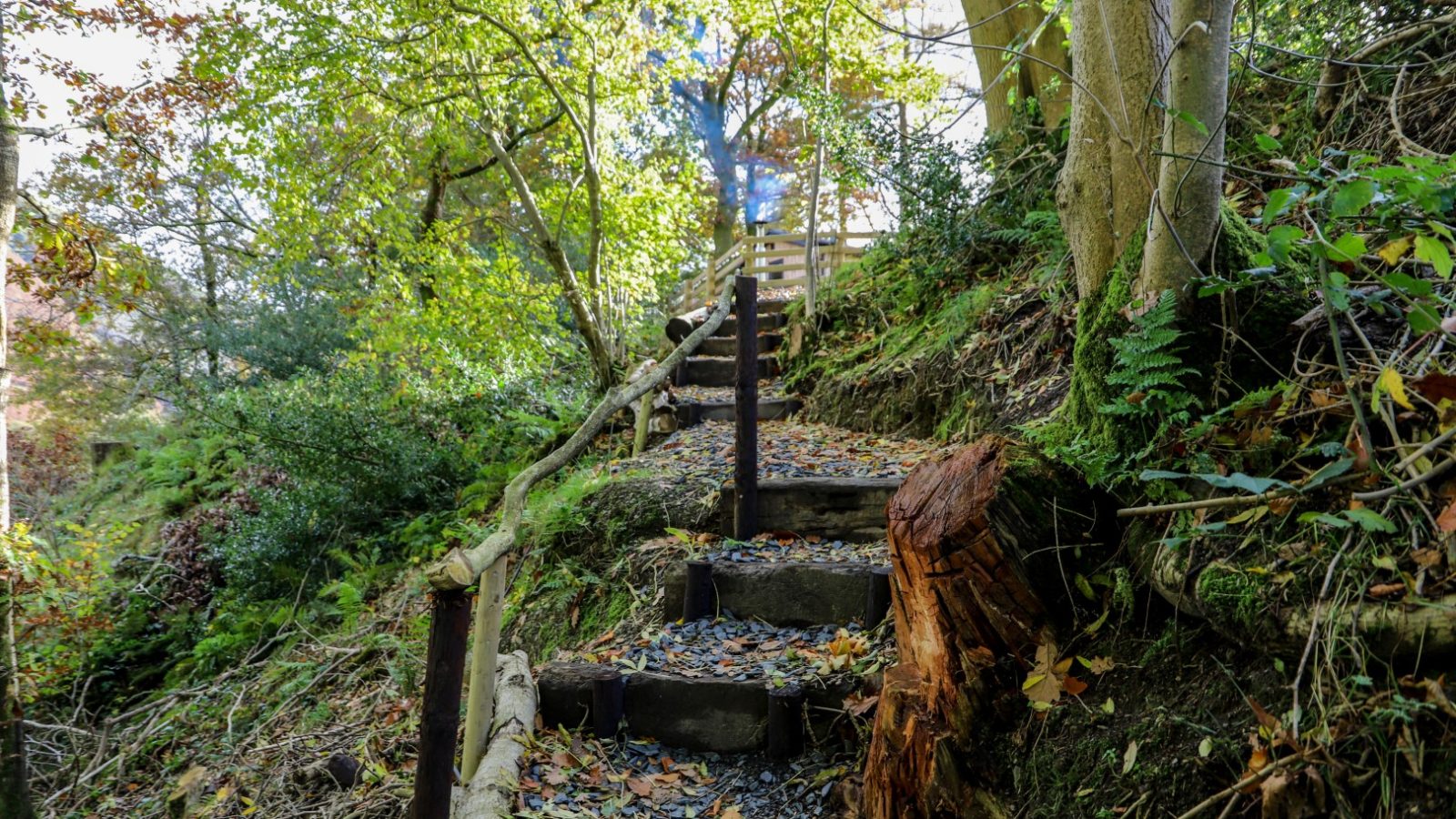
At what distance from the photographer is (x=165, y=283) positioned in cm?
1462

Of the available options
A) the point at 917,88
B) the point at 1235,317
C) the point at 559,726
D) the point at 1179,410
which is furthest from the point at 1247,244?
the point at 917,88

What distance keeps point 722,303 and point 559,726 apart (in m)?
2.38

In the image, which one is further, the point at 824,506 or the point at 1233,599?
the point at 824,506

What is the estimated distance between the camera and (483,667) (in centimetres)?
270

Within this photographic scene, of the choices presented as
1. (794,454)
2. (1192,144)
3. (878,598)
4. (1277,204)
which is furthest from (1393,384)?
(794,454)

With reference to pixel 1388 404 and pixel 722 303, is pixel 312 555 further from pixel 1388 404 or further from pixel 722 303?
pixel 1388 404

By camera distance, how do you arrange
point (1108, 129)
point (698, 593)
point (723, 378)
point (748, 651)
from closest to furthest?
point (1108, 129)
point (748, 651)
point (698, 593)
point (723, 378)

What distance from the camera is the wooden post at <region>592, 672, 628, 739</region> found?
2895 millimetres

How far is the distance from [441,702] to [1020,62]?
6.00m

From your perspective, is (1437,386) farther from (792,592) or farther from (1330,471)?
(792,592)

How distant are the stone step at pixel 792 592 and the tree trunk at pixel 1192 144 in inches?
59.5

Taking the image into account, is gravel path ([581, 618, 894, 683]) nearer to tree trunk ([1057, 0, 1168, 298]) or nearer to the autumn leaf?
tree trunk ([1057, 0, 1168, 298])

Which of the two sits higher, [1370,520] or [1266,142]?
[1266,142]

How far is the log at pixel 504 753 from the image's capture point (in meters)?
2.46
